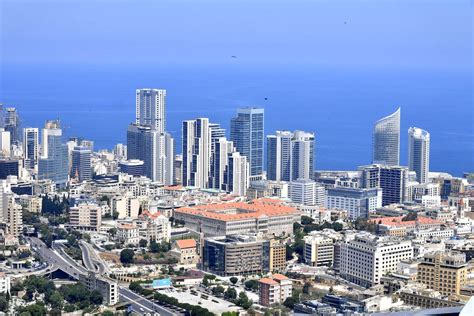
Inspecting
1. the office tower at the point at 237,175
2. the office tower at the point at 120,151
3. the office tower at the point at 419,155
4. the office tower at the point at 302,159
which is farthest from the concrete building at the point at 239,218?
the office tower at the point at 120,151

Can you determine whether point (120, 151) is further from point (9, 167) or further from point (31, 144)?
point (9, 167)

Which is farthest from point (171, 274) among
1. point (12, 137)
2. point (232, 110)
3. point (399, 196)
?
A: point (232, 110)

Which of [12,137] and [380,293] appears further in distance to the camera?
[12,137]

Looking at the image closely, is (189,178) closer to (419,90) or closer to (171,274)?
(171,274)

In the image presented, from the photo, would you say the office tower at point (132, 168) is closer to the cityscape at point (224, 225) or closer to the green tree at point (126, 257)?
the cityscape at point (224, 225)

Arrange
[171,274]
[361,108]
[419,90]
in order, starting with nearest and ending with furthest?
[171,274] → [361,108] → [419,90]

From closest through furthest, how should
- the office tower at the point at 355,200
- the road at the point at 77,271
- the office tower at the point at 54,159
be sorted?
the road at the point at 77,271 < the office tower at the point at 355,200 < the office tower at the point at 54,159
